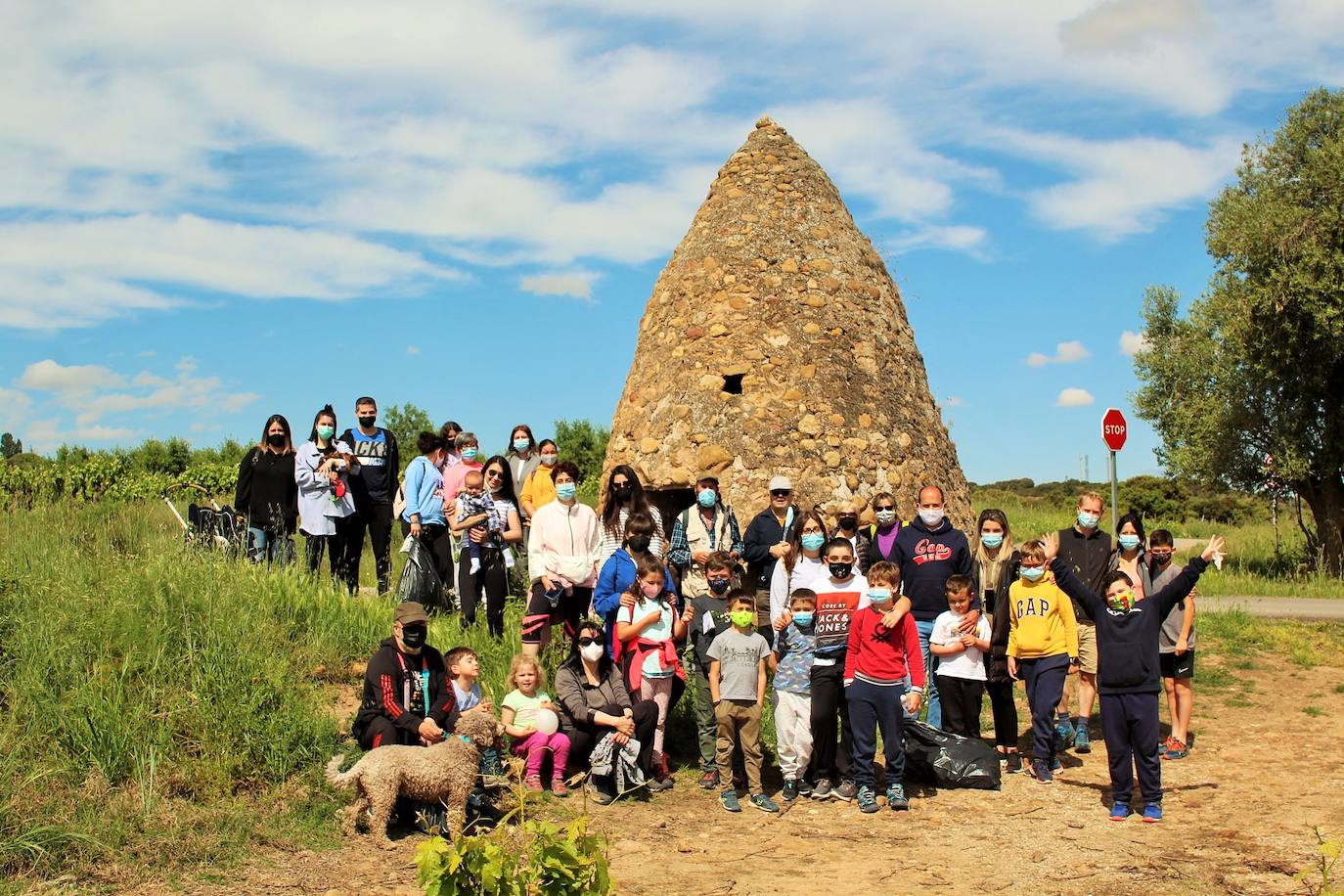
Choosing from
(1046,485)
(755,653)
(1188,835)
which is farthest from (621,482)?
(1046,485)

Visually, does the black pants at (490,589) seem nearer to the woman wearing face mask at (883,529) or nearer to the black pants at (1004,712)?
the woman wearing face mask at (883,529)

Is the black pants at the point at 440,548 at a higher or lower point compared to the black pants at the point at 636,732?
higher

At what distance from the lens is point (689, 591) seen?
7082 mm

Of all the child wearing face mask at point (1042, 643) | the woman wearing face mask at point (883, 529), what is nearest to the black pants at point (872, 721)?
the child wearing face mask at point (1042, 643)

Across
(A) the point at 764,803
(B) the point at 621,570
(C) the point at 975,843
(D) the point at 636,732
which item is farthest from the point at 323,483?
(C) the point at 975,843

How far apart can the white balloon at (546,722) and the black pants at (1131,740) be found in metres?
2.86

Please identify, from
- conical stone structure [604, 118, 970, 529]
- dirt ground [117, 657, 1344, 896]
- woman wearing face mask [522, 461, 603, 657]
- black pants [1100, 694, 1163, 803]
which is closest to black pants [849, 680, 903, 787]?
dirt ground [117, 657, 1344, 896]

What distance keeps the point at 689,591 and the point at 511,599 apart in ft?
5.40

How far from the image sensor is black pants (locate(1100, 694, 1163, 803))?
559 cm

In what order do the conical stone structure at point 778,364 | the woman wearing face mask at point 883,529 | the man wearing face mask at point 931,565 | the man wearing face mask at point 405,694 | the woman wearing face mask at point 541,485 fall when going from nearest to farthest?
the man wearing face mask at point 405,694, the man wearing face mask at point 931,565, the woman wearing face mask at point 883,529, the woman wearing face mask at point 541,485, the conical stone structure at point 778,364

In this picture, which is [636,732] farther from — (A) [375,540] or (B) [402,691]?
(A) [375,540]

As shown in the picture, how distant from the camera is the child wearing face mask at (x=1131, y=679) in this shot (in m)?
5.59

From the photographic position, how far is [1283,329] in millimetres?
14148

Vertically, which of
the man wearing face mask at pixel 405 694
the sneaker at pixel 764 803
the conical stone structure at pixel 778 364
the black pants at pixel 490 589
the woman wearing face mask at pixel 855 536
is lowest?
the sneaker at pixel 764 803
